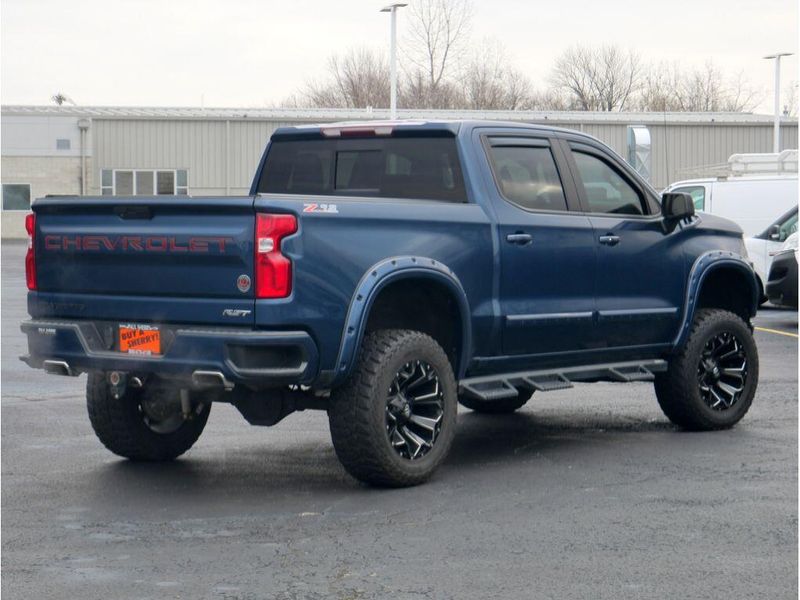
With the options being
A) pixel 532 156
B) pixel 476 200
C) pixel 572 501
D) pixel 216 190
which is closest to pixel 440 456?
pixel 572 501

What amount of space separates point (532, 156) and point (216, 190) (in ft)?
152

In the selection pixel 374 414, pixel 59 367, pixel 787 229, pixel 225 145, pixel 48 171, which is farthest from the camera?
pixel 48 171

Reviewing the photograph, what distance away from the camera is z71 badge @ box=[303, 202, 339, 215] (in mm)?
7379

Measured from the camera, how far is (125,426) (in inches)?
340

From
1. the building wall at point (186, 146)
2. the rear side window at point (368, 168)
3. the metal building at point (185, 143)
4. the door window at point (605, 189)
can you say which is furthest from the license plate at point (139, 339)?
the building wall at point (186, 146)

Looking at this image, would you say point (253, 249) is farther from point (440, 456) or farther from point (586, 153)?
point (586, 153)

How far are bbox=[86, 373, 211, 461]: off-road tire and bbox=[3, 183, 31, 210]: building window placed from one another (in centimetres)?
4793

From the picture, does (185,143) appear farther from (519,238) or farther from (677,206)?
(519,238)

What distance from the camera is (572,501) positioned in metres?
7.54

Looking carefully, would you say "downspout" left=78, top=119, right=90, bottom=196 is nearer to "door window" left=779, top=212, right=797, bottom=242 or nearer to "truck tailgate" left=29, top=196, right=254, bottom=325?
"door window" left=779, top=212, right=797, bottom=242

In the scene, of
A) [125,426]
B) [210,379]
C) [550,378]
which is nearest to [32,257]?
[125,426]

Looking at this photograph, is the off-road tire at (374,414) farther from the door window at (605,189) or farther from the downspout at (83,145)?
the downspout at (83,145)

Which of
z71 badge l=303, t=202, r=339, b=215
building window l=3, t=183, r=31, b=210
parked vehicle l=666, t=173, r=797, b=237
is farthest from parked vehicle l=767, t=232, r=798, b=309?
building window l=3, t=183, r=31, b=210

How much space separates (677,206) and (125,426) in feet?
12.7
